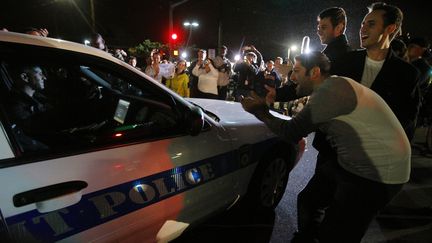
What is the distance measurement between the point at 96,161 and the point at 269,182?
6.11ft

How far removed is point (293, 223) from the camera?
118 inches

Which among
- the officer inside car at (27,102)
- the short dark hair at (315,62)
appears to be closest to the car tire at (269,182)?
the short dark hair at (315,62)

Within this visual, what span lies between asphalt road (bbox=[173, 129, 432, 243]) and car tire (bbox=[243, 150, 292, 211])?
0.43ft

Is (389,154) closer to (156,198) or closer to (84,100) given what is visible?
(156,198)

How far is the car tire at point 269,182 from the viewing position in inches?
111

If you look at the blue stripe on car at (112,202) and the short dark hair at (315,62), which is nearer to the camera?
the blue stripe on car at (112,202)

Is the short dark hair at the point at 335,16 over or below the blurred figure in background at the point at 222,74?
over

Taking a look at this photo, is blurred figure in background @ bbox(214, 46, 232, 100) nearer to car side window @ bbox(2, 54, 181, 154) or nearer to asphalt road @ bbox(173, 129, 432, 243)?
asphalt road @ bbox(173, 129, 432, 243)

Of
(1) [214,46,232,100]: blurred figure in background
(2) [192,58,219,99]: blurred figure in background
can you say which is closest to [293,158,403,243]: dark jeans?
(2) [192,58,219,99]: blurred figure in background

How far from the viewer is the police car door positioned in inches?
53.6

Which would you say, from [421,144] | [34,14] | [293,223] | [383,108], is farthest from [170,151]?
[34,14]

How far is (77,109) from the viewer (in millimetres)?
2064

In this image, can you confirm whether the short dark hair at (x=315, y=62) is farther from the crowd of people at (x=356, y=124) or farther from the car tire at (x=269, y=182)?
the car tire at (x=269, y=182)

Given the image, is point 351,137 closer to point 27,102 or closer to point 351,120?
point 351,120
